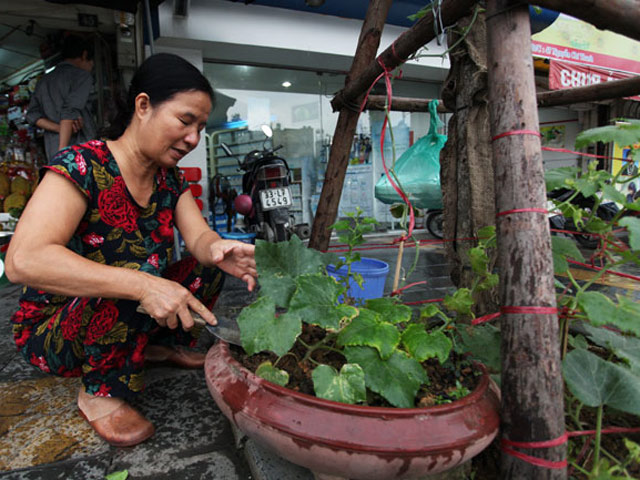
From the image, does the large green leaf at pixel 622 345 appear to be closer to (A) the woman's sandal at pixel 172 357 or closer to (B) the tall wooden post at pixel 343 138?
(B) the tall wooden post at pixel 343 138

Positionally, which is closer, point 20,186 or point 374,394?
point 374,394

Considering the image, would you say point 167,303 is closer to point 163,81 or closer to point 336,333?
point 336,333

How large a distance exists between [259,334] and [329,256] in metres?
0.36

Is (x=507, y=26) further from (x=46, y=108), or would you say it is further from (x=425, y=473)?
(x=46, y=108)

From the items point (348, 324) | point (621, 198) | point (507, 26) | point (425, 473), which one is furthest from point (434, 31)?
point (425, 473)

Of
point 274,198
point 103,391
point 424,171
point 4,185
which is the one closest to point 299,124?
point 274,198

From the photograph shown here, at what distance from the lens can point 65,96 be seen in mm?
3535

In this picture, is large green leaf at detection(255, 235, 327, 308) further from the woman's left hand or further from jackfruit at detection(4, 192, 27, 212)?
jackfruit at detection(4, 192, 27, 212)

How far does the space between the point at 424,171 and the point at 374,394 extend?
3.85 ft

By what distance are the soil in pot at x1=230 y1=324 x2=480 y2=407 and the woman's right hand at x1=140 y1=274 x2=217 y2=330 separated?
16cm

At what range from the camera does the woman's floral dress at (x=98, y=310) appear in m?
1.28

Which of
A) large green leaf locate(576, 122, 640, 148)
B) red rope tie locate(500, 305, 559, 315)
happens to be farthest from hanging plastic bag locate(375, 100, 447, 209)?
red rope tie locate(500, 305, 559, 315)

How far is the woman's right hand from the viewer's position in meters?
1.08

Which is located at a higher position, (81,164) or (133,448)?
(81,164)
